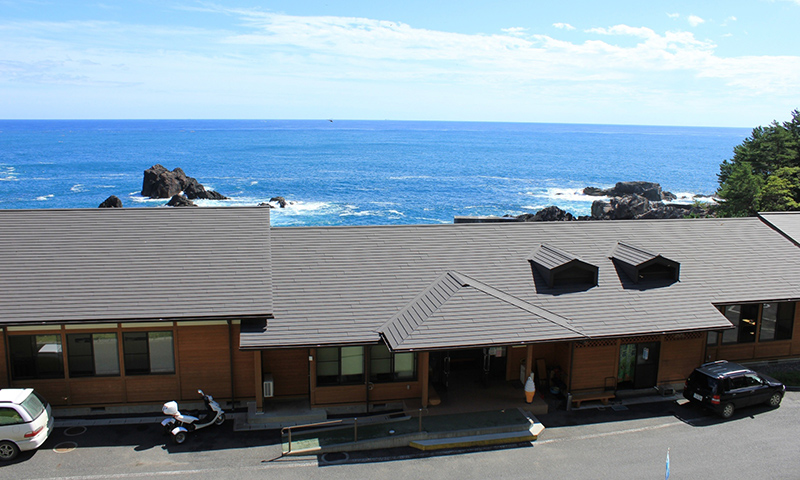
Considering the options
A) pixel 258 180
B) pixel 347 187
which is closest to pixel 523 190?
pixel 347 187

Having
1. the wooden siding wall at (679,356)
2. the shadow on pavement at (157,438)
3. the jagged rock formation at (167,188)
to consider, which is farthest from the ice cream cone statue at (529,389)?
the jagged rock formation at (167,188)

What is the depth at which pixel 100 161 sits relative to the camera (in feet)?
487

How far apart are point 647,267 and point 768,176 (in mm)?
37066

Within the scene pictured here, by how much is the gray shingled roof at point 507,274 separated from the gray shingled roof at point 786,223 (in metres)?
0.50

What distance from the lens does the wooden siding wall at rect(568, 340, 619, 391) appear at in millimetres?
18953

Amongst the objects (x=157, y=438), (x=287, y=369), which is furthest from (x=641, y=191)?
(x=157, y=438)

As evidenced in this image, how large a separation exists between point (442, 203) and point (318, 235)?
2844 inches

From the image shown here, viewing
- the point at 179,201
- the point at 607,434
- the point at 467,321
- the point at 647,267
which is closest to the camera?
the point at 607,434

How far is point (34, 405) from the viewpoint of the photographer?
15258mm

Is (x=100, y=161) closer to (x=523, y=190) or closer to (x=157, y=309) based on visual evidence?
(x=523, y=190)

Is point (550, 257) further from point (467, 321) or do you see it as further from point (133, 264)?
point (133, 264)

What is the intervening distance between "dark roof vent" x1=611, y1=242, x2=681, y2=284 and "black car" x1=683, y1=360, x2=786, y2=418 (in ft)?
12.2

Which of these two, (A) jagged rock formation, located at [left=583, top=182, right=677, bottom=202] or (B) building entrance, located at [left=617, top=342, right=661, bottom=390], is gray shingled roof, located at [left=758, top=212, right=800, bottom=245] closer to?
(B) building entrance, located at [left=617, top=342, right=661, bottom=390]

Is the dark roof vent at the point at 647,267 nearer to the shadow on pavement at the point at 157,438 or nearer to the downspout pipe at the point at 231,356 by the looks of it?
the shadow on pavement at the point at 157,438
